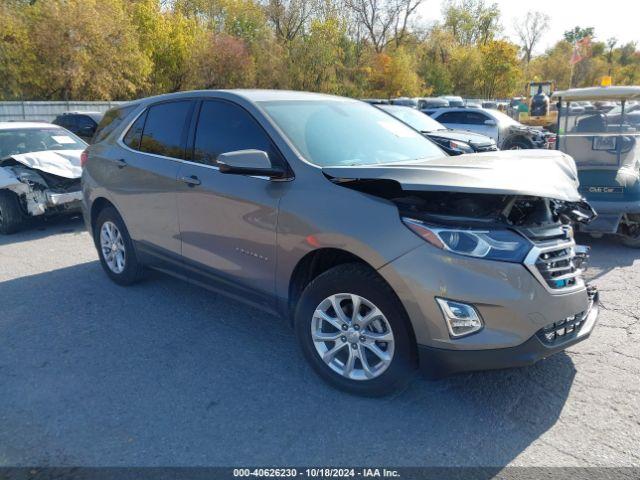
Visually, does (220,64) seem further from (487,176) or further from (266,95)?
(487,176)

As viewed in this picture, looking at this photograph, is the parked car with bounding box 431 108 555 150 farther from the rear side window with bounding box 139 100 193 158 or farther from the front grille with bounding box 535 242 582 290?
the front grille with bounding box 535 242 582 290

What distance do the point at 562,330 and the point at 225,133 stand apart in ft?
8.82

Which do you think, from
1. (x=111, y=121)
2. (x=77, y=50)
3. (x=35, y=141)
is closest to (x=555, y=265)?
(x=111, y=121)

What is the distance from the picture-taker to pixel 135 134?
16.1 feet

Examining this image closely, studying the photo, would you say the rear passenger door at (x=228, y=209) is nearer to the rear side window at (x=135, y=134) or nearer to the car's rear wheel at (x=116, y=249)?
the rear side window at (x=135, y=134)

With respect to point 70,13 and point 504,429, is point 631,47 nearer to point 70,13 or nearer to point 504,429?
point 70,13

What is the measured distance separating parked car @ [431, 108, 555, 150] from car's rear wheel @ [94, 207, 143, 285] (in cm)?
1180

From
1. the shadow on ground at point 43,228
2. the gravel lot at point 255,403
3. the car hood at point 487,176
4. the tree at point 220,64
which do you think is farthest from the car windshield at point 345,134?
the tree at point 220,64

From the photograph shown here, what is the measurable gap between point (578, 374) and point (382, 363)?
54.8 inches

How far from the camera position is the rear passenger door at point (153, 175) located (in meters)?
4.33

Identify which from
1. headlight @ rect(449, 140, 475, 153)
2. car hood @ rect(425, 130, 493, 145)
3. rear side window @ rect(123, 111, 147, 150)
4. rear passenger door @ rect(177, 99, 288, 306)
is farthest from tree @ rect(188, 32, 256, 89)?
rear passenger door @ rect(177, 99, 288, 306)

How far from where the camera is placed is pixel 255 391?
3.30 metres

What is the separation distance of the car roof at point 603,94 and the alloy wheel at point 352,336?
17.7 ft

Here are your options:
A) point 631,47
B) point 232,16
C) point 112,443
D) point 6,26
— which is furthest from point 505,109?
point 631,47
